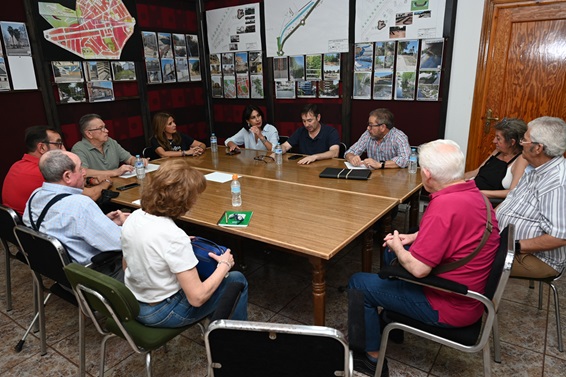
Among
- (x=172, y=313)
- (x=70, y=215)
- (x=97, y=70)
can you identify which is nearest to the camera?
(x=172, y=313)

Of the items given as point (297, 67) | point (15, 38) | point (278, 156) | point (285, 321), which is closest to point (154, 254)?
point (285, 321)

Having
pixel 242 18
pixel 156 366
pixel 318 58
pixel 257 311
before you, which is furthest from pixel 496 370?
pixel 242 18

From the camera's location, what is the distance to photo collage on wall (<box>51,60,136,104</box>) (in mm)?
4094

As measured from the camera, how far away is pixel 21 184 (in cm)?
242

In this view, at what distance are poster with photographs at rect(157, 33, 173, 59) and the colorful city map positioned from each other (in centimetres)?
41

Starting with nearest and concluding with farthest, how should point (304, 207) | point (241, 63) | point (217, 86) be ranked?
point (304, 207), point (241, 63), point (217, 86)

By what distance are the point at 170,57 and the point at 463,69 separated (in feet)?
12.2

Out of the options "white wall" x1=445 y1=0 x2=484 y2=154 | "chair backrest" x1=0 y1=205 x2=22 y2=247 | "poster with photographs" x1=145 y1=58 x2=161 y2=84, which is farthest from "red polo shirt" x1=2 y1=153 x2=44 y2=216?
"white wall" x1=445 y1=0 x2=484 y2=154

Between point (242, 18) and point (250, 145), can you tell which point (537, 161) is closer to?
point (250, 145)

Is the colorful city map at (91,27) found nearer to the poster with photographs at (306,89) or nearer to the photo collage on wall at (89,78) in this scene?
the photo collage on wall at (89,78)

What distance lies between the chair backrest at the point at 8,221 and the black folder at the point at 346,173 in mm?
2030

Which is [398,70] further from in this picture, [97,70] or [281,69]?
[97,70]

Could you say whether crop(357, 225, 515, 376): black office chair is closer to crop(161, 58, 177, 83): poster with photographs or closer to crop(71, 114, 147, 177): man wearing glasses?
crop(71, 114, 147, 177): man wearing glasses

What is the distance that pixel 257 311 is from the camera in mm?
2619
